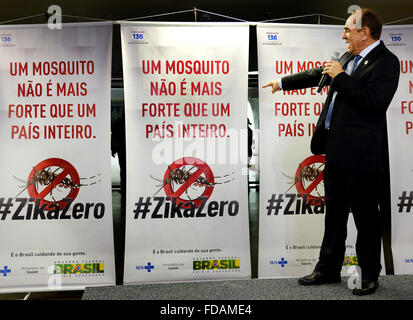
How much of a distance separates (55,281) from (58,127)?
1.08 m

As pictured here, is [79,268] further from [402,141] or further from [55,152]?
[402,141]

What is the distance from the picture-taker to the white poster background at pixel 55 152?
2.81 meters

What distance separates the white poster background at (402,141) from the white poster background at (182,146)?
3.64ft

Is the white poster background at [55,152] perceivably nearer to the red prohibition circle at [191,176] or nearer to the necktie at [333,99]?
the red prohibition circle at [191,176]

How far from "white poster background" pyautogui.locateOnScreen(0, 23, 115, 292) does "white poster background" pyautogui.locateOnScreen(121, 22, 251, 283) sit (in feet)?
0.63

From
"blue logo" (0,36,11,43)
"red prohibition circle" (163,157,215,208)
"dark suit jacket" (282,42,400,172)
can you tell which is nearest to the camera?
"dark suit jacket" (282,42,400,172)

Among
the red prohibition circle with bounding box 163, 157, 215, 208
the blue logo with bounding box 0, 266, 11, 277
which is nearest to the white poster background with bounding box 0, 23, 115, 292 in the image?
the blue logo with bounding box 0, 266, 11, 277

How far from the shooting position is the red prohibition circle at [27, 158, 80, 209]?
2826 mm

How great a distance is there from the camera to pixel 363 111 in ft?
7.93

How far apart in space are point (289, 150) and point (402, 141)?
0.85m

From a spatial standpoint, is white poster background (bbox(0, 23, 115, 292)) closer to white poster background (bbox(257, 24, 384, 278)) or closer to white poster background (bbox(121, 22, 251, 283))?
white poster background (bbox(121, 22, 251, 283))

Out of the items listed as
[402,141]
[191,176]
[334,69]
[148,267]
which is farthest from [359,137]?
[148,267]

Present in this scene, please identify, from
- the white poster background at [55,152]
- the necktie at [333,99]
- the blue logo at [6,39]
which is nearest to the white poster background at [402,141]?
the necktie at [333,99]
